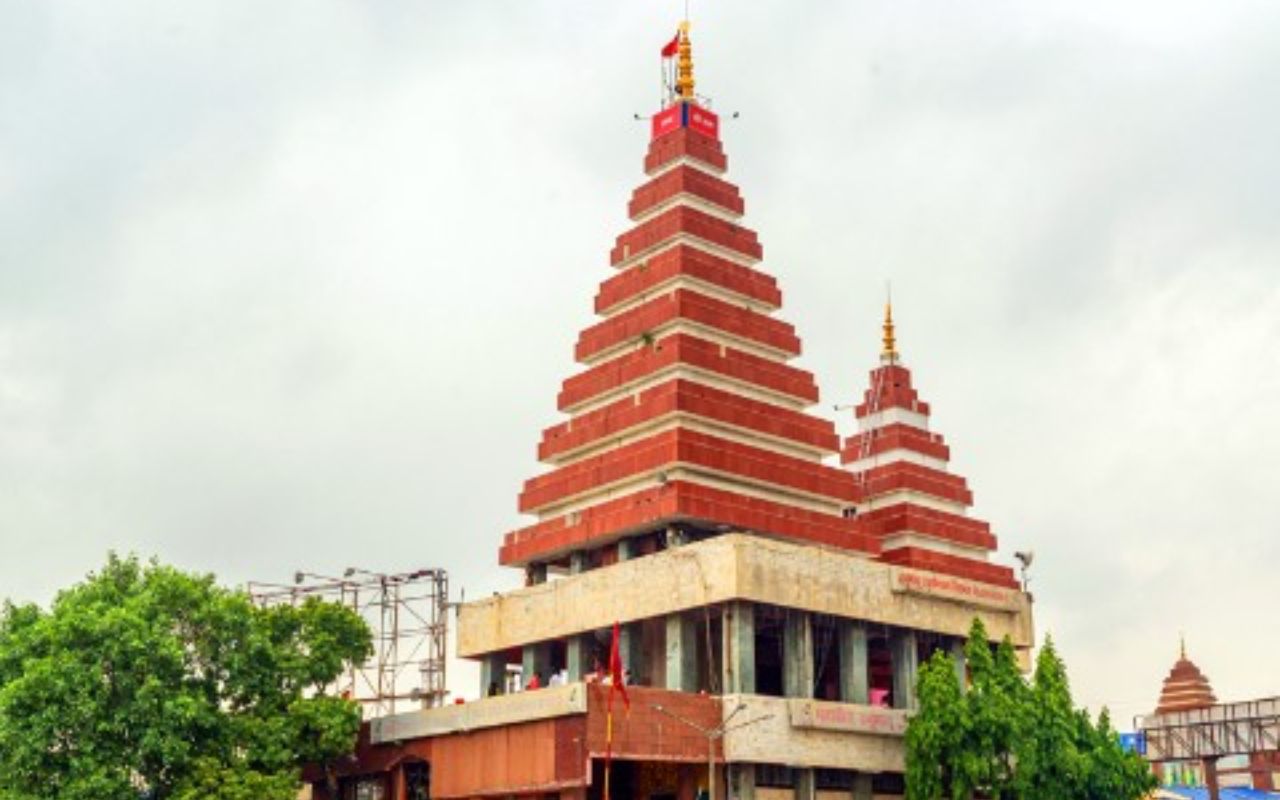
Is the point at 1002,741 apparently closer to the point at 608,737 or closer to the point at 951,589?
the point at 951,589

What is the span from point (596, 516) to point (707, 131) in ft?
61.4

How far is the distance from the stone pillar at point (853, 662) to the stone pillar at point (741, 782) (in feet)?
21.7

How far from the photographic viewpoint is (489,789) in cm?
5372

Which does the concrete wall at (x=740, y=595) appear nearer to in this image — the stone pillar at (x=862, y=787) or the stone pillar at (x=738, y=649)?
the stone pillar at (x=738, y=649)

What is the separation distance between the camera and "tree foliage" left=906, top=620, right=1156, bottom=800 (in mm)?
52688

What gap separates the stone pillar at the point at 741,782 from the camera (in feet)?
176

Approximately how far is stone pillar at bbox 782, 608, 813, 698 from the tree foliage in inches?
164

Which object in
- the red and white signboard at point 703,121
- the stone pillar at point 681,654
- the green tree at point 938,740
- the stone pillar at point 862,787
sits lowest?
the stone pillar at point 862,787

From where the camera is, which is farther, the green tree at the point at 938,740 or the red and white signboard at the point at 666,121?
the red and white signboard at the point at 666,121

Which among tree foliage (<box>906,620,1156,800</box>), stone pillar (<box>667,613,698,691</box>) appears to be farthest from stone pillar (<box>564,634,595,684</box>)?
tree foliage (<box>906,620,1156,800</box>)

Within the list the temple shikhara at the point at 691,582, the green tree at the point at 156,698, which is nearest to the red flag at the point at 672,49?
the temple shikhara at the point at 691,582

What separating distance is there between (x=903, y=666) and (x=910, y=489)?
13683 millimetres

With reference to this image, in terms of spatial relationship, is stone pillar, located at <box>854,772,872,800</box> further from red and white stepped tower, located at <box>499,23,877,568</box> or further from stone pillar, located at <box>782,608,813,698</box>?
red and white stepped tower, located at <box>499,23,877,568</box>

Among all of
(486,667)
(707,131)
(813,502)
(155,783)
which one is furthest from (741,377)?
(155,783)
